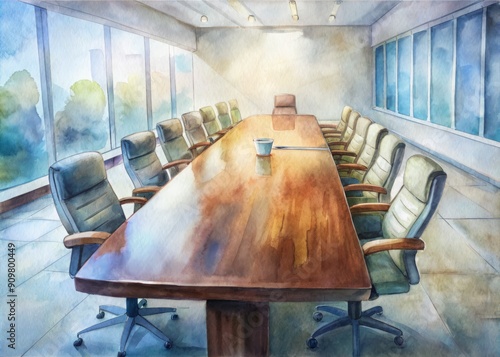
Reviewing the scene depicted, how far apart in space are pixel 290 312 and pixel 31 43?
4.71 metres

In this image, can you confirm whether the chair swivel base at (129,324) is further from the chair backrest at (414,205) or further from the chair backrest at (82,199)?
the chair backrest at (414,205)

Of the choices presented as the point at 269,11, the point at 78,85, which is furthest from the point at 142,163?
the point at 269,11

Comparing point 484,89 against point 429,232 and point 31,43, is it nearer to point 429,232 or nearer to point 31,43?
point 429,232

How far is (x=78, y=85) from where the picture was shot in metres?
6.85

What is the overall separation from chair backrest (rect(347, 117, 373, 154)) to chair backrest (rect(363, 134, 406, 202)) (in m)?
0.87

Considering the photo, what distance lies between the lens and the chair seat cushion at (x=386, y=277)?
212 cm

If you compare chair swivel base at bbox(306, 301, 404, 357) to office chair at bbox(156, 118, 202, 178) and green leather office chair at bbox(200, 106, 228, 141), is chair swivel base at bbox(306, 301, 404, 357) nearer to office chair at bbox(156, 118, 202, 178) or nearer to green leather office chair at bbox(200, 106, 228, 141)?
office chair at bbox(156, 118, 202, 178)

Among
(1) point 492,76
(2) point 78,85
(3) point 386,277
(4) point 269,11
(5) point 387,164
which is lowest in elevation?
(3) point 386,277

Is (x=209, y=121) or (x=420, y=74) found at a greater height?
(x=420, y=74)

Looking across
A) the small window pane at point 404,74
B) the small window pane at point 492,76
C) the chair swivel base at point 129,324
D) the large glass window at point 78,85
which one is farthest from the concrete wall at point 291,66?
the chair swivel base at point 129,324

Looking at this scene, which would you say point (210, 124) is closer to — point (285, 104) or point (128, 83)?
point (128, 83)

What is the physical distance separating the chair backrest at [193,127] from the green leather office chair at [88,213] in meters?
2.52

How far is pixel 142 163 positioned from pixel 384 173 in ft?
5.74

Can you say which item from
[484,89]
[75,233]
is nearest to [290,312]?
[75,233]
